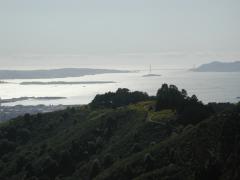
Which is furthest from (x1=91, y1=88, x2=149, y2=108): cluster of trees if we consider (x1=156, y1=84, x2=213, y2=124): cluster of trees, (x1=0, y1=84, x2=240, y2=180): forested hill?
(x1=156, y1=84, x2=213, y2=124): cluster of trees

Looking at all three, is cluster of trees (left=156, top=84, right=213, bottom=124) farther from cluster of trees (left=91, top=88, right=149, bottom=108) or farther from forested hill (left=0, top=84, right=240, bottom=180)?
cluster of trees (left=91, top=88, right=149, bottom=108)

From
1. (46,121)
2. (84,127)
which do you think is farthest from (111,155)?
(46,121)

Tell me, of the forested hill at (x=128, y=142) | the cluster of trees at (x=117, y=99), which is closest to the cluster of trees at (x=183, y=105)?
the forested hill at (x=128, y=142)

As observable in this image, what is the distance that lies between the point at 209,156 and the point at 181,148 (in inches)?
113

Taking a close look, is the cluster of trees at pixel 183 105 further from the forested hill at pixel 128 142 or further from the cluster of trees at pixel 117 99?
the cluster of trees at pixel 117 99

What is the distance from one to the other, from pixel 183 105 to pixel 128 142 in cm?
989

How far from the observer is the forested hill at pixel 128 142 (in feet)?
93.6

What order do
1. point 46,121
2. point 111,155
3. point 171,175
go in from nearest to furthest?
point 171,175 → point 111,155 → point 46,121

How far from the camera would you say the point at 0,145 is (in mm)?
54531

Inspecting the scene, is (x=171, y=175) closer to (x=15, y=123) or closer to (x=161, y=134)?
(x=161, y=134)

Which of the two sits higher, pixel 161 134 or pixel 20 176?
pixel 161 134

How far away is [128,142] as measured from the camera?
40.9 metres

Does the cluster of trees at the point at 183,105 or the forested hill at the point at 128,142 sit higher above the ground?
the cluster of trees at the point at 183,105

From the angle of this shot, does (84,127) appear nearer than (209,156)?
No
